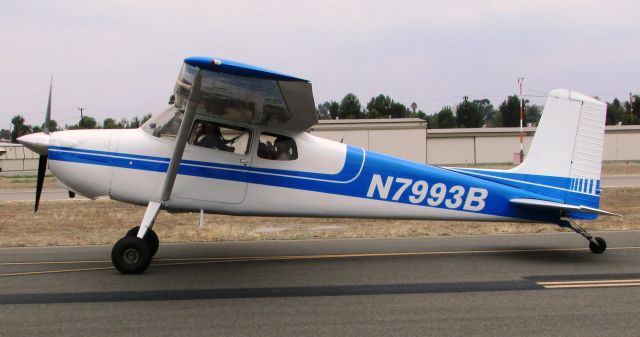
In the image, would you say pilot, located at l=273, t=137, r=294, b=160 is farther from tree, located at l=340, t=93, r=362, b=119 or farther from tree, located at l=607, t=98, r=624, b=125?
tree, located at l=607, t=98, r=624, b=125

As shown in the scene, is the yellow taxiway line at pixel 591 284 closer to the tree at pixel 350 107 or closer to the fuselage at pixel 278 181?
the fuselage at pixel 278 181

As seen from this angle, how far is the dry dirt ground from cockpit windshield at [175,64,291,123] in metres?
Answer: 3.76

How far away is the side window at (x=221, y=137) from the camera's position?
26.6 feet

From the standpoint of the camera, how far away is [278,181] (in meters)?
8.23

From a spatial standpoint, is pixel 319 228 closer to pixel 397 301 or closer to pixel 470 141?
pixel 397 301

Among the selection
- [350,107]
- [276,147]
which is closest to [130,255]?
[276,147]

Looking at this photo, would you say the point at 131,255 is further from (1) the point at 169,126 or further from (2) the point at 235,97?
(2) the point at 235,97

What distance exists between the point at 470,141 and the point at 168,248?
157 ft

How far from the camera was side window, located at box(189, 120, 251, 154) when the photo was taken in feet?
26.6

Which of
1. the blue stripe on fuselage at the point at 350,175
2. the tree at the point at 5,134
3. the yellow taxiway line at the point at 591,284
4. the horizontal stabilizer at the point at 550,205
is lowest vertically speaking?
the yellow taxiway line at the point at 591,284

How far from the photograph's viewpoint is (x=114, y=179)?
7.95 metres

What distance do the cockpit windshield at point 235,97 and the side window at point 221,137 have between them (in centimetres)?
18

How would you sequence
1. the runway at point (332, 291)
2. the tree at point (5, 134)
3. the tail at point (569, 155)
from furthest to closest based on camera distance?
the tree at point (5, 134) < the tail at point (569, 155) < the runway at point (332, 291)

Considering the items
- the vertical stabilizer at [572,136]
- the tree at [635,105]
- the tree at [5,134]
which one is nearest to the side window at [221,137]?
the vertical stabilizer at [572,136]
